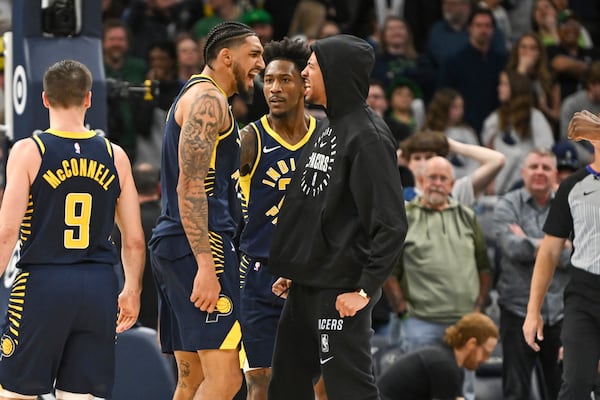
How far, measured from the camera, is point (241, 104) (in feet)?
36.3

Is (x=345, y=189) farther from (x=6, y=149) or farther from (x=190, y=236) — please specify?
(x=6, y=149)

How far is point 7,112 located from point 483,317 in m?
3.60

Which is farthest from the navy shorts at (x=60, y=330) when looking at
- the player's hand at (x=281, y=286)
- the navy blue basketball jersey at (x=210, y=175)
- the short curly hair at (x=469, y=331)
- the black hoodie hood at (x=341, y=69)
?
the short curly hair at (x=469, y=331)

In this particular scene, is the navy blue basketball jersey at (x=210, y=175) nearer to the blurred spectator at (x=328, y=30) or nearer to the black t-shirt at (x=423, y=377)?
the black t-shirt at (x=423, y=377)

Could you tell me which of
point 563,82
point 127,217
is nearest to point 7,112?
point 127,217

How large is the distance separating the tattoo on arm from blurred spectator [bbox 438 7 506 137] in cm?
734

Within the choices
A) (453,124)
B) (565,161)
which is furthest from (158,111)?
(565,161)

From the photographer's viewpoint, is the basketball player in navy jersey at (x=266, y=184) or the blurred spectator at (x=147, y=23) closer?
the basketball player in navy jersey at (x=266, y=184)

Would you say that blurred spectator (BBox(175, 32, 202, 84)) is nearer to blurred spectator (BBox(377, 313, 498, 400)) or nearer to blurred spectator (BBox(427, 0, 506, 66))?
blurred spectator (BBox(427, 0, 506, 66))

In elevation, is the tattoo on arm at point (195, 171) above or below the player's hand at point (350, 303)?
above

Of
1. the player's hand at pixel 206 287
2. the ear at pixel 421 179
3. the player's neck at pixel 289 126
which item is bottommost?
the ear at pixel 421 179

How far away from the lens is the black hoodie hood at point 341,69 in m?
6.32

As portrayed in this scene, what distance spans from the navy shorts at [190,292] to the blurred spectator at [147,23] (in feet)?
22.8

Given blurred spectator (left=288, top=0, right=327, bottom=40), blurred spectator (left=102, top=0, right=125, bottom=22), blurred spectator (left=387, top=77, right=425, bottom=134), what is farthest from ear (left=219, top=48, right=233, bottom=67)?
blurred spectator (left=102, top=0, right=125, bottom=22)
